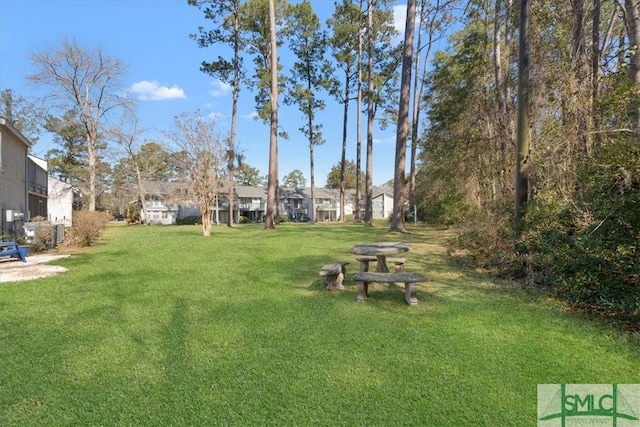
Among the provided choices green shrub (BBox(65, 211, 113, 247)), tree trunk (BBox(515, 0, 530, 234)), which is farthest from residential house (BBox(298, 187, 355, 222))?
tree trunk (BBox(515, 0, 530, 234))

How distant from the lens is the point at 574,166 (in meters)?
5.51

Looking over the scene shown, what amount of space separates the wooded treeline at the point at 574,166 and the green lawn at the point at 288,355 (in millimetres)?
688

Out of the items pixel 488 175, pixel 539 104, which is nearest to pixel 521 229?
pixel 539 104

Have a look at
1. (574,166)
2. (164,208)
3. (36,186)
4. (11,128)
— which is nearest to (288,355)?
(574,166)

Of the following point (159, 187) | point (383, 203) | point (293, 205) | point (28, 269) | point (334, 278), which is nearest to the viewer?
point (334, 278)

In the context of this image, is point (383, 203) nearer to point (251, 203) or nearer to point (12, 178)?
point (251, 203)

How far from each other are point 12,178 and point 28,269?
8.80 m

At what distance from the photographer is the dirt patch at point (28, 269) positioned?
6660mm

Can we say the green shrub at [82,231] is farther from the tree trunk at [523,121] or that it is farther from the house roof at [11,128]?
the tree trunk at [523,121]

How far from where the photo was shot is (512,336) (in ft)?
12.0

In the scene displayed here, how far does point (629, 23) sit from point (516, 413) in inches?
229

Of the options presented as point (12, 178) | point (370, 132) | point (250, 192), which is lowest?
point (12, 178)

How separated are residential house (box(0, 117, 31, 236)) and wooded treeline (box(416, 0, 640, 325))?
581 inches

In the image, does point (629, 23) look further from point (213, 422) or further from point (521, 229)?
point (213, 422)
